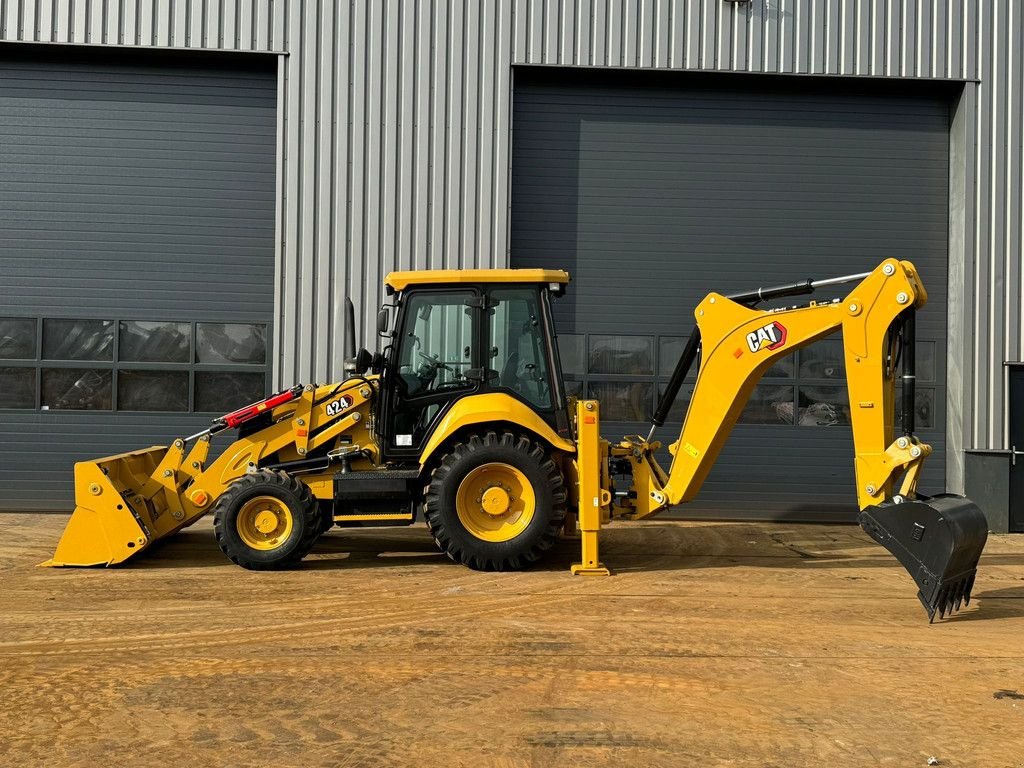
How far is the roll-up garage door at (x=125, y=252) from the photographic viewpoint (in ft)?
37.8

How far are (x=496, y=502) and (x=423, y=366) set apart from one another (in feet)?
4.51

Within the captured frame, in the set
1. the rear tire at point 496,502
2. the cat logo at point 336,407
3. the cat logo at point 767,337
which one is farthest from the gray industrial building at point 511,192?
the rear tire at point 496,502

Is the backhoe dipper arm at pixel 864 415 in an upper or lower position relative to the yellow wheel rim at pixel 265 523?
upper

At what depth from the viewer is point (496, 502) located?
777cm

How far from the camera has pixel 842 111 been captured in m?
12.1

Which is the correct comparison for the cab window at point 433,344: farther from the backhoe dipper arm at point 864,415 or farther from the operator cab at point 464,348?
the backhoe dipper arm at point 864,415

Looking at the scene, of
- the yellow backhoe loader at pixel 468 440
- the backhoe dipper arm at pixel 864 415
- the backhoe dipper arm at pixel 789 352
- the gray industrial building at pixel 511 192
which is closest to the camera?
the backhoe dipper arm at pixel 864 415

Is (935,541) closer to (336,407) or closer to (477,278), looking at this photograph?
(477,278)

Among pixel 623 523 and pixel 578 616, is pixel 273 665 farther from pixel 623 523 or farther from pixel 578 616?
pixel 623 523

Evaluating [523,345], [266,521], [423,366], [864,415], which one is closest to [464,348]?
[423,366]

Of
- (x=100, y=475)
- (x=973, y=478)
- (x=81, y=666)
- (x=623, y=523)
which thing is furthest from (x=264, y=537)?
(x=973, y=478)

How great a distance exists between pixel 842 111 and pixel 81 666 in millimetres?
11103

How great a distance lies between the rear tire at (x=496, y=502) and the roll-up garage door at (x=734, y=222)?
4.14 m

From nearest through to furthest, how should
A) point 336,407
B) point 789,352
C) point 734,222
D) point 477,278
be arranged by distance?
point 789,352 < point 477,278 < point 336,407 < point 734,222
